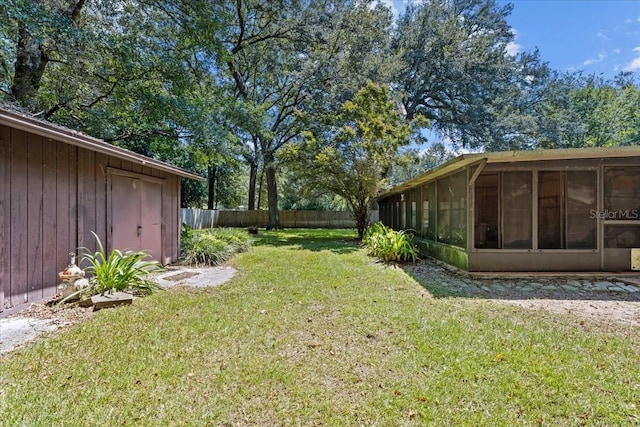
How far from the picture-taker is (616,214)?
19.5 feet

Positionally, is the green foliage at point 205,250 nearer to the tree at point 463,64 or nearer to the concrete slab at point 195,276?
the concrete slab at point 195,276

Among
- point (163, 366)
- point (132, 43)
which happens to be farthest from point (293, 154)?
point (163, 366)

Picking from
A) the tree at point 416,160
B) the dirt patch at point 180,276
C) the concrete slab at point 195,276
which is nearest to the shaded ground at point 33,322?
the concrete slab at point 195,276

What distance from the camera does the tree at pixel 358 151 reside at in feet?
38.8

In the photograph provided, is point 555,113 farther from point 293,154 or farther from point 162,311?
point 162,311

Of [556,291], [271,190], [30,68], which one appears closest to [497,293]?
[556,291]

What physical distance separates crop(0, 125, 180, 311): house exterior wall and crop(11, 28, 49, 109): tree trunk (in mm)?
4976

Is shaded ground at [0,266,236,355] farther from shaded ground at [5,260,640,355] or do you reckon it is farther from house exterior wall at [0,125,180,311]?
house exterior wall at [0,125,180,311]

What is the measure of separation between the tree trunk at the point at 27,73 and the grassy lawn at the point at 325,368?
7531 millimetres

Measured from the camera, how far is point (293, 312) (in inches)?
156

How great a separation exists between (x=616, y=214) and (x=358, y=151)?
25.1 feet

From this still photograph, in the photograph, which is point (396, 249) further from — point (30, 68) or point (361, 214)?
point (30, 68)

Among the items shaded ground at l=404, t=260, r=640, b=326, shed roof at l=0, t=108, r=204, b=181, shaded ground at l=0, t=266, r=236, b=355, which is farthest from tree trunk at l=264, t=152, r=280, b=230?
shaded ground at l=0, t=266, r=236, b=355

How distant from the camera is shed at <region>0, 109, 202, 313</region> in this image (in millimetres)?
3744
